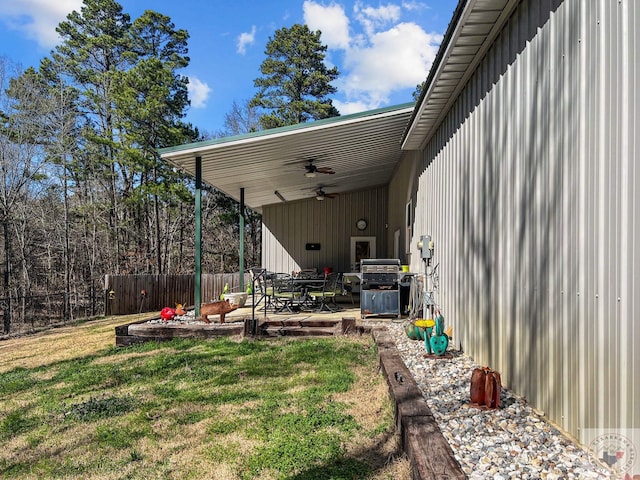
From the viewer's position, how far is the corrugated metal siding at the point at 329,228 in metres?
12.6

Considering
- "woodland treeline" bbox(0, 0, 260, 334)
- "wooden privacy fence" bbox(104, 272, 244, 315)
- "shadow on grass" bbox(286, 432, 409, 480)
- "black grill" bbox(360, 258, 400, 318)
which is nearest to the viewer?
"shadow on grass" bbox(286, 432, 409, 480)

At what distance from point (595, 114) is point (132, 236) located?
18.4m

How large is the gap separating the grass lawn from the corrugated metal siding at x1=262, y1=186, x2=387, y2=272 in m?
7.05

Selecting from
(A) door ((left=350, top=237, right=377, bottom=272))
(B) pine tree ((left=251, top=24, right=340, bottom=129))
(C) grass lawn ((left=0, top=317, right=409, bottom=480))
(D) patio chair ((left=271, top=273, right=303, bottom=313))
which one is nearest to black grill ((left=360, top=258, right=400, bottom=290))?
(C) grass lawn ((left=0, top=317, right=409, bottom=480))

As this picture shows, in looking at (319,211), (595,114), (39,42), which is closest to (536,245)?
(595,114)

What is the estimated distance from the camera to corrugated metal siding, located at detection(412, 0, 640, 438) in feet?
5.61

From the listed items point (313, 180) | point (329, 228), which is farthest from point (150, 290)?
point (313, 180)

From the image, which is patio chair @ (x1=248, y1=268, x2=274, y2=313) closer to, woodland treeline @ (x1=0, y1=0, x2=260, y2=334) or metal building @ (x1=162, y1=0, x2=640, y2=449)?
metal building @ (x1=162, y1=0, x2=640, y2=449)

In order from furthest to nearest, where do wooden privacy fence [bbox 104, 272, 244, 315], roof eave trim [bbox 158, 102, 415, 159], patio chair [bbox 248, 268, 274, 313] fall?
wooden privacy fence [bbox 104, 272, 244, 315] → patio chair [bbox 248, 268, 274, 313] → roof eave trim [bbox 158, 102, 415, 159]

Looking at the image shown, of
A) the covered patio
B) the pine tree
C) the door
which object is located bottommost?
the door

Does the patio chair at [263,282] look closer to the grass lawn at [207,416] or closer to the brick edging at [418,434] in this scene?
the grass lawn at [207,416]

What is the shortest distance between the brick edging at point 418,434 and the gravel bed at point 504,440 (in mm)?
84

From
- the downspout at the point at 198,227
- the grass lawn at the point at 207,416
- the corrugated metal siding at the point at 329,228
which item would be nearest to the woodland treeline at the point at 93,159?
the corrugated metal siding at the point at 329,228

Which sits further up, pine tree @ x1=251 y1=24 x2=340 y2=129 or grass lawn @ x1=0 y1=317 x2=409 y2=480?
pine tree @ x1=251 y1=24 x2=340 y2=129
